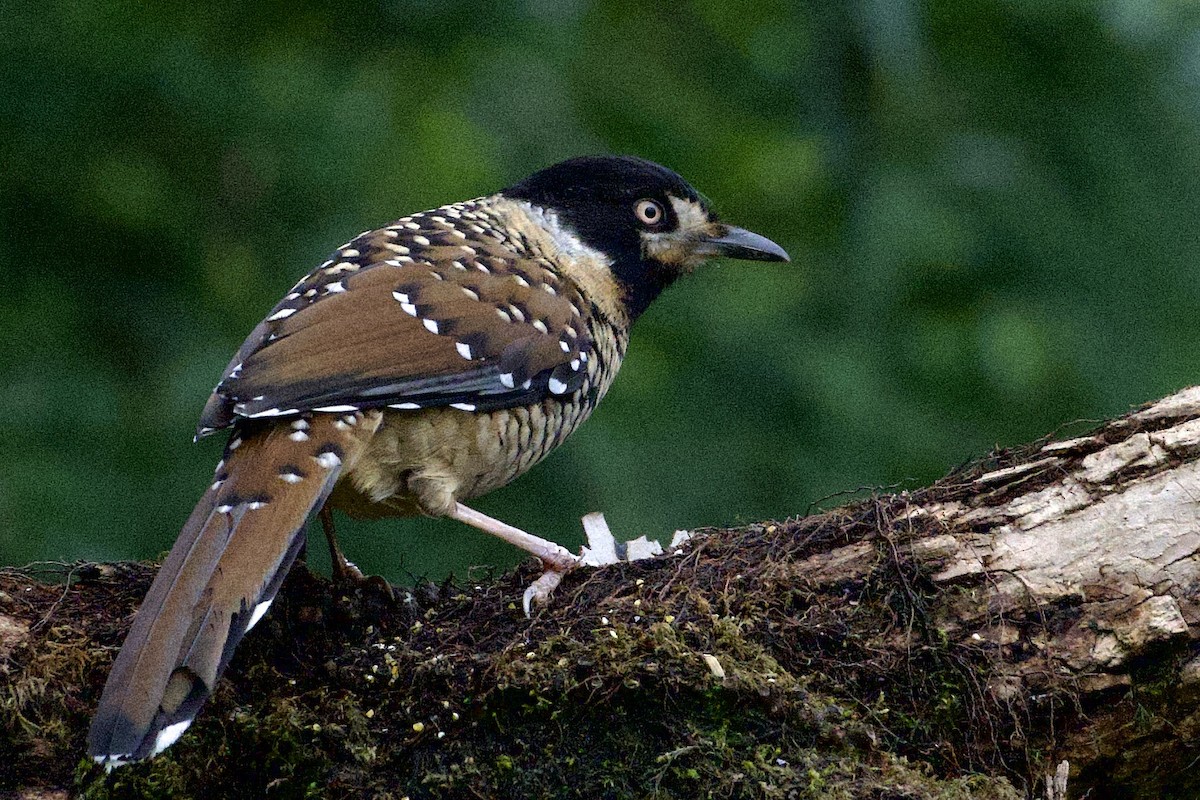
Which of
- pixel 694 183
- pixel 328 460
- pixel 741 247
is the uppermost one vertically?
pixel 694 183

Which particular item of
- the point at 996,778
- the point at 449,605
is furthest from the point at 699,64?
the point at 996,778

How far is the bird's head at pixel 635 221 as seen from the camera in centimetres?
484

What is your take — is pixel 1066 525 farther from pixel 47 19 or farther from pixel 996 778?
pixel 47 19

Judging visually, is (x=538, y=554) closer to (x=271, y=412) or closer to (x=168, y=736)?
(x=271, y=412)

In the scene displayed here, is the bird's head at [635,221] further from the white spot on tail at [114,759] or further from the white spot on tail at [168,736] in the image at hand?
the white spot on tail at [114,759]

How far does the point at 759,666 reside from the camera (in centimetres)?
312

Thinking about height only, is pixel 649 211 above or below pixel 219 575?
above

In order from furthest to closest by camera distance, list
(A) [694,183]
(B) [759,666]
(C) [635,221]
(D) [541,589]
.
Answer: (A) [694,183]
(C) [635,221]
(D) [541,589]
(B) [759,666]

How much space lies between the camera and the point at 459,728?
301 cm

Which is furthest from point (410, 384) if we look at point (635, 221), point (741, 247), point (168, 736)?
A: point (741, 247)

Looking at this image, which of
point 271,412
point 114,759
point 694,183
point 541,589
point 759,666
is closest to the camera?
point 114,759

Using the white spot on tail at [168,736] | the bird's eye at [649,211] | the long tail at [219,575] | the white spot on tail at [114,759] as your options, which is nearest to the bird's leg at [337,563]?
the long tail at [219,575]

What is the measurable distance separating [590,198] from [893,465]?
2.17 meters

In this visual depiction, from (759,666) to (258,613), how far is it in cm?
115
